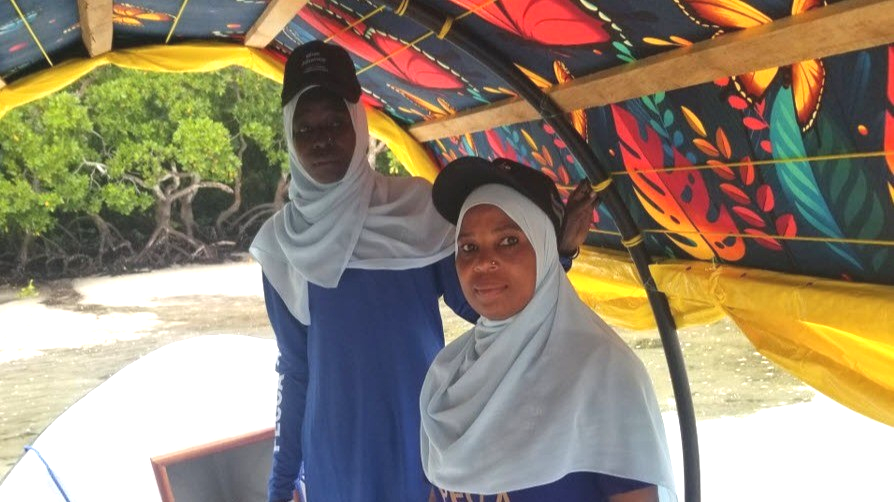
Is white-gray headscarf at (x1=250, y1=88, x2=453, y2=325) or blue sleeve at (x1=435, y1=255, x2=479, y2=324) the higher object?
white-gray headscarf at (x1=250, y1=88, x2=453, y2=325)

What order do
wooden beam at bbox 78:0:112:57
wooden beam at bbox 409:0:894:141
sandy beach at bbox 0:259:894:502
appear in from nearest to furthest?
1. wooden beam at bbox 409:0:894:141
2. wooden beam at bbox 78:0:112:57
3. sandy beach at bbox 0:259:894:502

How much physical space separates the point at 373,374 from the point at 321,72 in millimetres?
614

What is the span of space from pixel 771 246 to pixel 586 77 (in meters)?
0.51

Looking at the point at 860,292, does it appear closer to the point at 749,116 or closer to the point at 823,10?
the point at 749,116

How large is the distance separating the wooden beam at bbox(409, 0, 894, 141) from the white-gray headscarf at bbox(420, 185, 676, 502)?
1.26 feet

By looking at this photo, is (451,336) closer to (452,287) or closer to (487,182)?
(452,287)

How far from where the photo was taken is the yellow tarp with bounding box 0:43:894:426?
135 cm

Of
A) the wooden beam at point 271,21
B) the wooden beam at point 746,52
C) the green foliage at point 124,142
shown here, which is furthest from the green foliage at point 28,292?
the wooden beam at point 746,52

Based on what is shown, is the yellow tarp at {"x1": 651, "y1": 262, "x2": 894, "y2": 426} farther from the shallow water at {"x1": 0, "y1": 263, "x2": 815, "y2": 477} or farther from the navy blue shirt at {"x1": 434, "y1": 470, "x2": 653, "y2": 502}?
the shallow water at {"x1": 0, "y1": 263, "x2": 815, "y2": 477}

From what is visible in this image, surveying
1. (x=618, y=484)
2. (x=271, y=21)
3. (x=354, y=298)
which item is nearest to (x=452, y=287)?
(x=354, y=298)

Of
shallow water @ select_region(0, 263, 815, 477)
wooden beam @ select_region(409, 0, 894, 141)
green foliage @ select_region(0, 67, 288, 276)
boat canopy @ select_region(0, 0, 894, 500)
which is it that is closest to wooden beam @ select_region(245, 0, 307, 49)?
boat canopy @ select_region(0, 0, 894, 500)

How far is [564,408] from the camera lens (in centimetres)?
112

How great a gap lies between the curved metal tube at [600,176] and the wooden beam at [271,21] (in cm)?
62

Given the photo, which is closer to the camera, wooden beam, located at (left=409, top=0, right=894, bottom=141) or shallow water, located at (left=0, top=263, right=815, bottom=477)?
wooden beam, located at (left=409, top=0, right=894, bottom=141)
